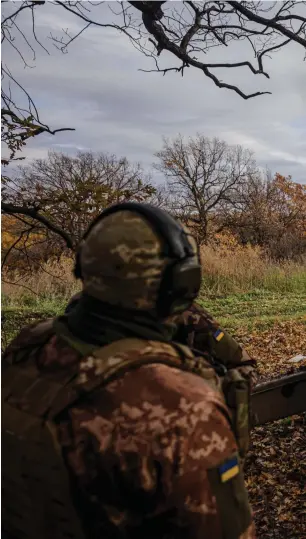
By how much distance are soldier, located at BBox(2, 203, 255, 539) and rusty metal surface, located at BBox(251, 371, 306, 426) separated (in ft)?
3.44

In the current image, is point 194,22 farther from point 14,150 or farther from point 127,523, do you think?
point 127,523

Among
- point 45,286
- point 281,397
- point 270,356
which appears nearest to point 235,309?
point 270,356

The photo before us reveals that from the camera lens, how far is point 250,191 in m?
22.7

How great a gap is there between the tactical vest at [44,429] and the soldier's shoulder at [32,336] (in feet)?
0.09

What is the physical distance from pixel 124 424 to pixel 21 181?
221 inches

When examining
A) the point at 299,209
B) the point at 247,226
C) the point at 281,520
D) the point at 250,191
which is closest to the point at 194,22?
the point at 281,520

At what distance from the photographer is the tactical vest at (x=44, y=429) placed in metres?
1.16

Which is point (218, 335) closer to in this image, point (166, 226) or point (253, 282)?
point (166, 226)

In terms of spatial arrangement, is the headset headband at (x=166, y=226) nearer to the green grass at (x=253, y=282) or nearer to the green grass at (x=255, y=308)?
the green grass at (x=255, y=308)

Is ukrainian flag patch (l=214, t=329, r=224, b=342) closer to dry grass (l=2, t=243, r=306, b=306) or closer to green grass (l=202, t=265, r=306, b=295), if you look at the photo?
dry grass (l=2, t=243, r=306, b=306)

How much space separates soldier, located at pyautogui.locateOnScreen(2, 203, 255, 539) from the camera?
1.13 metres

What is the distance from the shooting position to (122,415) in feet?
3.68

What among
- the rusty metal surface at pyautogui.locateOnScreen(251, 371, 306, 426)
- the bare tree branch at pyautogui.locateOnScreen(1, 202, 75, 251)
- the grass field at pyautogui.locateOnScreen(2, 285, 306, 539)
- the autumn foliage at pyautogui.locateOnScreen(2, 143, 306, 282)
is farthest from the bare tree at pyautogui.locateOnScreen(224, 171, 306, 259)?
the rusty metal surface at pyautogui.locateOnScreen(251, 371, 306, 426)

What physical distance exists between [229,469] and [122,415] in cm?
27
